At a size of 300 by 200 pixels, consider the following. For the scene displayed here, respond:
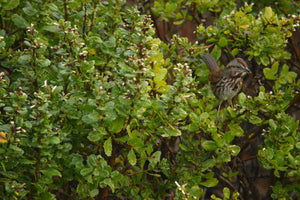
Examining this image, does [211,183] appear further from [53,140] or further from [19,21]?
[19,21]

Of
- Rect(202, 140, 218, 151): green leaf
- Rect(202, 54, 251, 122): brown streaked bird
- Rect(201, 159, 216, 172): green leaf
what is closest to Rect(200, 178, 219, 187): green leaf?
Rect(201, 159, 216, 172): green leaf

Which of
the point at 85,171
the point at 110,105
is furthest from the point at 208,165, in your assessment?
the point at 110,105

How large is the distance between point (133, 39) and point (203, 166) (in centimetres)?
126

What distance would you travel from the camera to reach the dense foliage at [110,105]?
2.43 meters

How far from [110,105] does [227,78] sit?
6.79 feet

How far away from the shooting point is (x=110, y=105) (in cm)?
242

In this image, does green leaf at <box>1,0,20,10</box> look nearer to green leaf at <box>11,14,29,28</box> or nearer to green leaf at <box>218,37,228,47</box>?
green leaf at <box>11,14,29,28</box>

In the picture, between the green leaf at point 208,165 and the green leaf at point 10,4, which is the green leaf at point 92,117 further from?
the green leaf at point 10,4

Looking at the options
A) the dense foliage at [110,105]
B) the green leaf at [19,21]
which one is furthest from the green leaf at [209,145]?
the green leaf at [19,21]

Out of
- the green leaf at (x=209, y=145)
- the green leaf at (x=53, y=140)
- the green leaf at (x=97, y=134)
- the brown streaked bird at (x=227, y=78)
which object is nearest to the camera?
the green leaf at (x=53, y=140)

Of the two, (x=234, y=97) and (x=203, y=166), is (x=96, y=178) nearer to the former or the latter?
(x=203, y=166)

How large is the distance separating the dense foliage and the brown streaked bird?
15cm

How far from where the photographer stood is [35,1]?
312 centimetres

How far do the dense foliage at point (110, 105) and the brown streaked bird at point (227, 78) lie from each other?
15 cm
